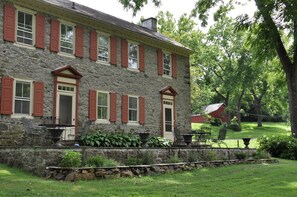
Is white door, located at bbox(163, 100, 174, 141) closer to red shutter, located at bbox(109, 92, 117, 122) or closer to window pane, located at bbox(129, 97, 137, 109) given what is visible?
window pane, located at bbox(129, 97, 137, 109)

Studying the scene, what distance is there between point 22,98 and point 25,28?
2718 mm

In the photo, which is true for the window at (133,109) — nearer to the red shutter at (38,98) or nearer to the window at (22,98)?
the red shutter at (38,98)

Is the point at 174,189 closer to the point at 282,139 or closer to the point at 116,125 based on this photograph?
the point at 116,125

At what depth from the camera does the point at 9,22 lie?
1249cm

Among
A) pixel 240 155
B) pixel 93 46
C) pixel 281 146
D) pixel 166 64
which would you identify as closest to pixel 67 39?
pixel 93 46

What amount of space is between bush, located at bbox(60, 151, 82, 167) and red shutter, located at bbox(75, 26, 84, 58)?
6.74 m

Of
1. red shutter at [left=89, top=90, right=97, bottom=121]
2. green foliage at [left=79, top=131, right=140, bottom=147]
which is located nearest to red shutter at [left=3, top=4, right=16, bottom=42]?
red shutter at [left=89, top=90, right=97, bottom=121]

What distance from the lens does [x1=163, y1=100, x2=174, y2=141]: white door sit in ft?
61.2

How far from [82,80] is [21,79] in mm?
2787

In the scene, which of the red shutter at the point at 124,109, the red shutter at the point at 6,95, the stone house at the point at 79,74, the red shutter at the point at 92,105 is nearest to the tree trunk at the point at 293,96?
the stone house at the point at 79,74

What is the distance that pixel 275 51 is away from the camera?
19.4 meters

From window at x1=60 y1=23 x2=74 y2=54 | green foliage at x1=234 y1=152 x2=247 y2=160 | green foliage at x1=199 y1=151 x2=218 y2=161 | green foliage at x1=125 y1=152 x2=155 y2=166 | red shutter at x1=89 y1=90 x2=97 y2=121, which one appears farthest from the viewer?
red shutter at x1=89 y1=90 x2=97 y2=121

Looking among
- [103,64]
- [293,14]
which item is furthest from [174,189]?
[293,14]

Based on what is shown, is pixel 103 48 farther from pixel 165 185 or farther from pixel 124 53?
pixel 165 185
